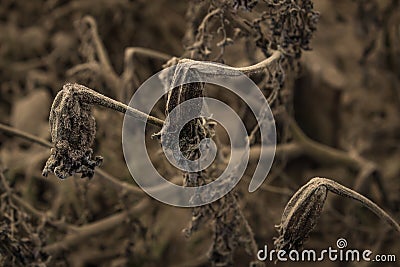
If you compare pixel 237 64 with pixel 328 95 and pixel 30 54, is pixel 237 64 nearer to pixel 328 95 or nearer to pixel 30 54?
pixel 328 95

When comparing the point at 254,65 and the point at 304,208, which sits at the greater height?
the point at 254,65

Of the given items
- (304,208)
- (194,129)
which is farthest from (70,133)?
(304,208)

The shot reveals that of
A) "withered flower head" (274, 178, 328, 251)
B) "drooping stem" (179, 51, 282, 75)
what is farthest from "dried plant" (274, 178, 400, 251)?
"drooping stem" (179, 51, 282, 75)

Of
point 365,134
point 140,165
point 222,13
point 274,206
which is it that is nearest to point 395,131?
point 365,134

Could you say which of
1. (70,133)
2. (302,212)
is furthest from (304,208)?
(70,133)

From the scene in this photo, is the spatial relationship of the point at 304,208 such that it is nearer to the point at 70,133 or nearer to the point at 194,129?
the point at 194,129

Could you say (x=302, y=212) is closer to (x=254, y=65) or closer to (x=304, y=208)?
(x=304, y=208)
